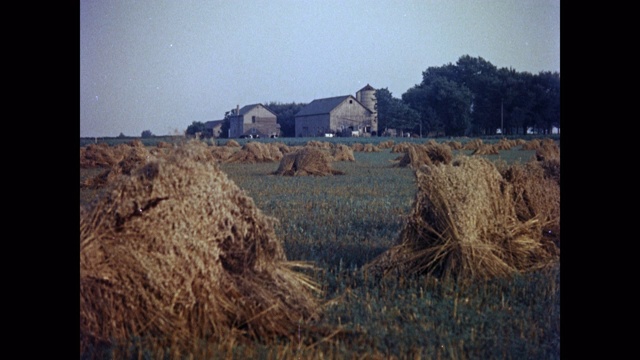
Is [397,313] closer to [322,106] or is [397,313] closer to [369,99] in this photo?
[322,106]

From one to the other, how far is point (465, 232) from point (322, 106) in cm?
1657

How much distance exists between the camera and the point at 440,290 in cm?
734

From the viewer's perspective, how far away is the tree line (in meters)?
34.2

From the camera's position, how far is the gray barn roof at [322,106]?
2377cm

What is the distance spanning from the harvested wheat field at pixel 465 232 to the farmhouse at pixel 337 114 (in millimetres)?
14798

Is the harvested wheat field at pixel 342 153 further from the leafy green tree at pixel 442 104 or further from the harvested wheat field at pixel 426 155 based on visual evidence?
the leafy green tree at pixel 442 104

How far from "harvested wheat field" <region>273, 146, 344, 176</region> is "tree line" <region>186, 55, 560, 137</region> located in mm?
7153

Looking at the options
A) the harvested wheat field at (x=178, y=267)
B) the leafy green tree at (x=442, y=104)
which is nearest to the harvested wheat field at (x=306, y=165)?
the leafy green tree at (x=442, y=104)

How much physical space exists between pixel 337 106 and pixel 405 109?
13.5 metres

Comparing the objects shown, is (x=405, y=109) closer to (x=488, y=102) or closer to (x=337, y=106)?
(x=488, y=102)

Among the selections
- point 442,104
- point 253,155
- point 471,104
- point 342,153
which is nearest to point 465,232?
point 253,155

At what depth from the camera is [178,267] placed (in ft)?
18.2

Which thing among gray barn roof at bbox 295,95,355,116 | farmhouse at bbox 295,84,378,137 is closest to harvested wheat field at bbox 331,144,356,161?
farmhouse at bbox 295,84,378,137
